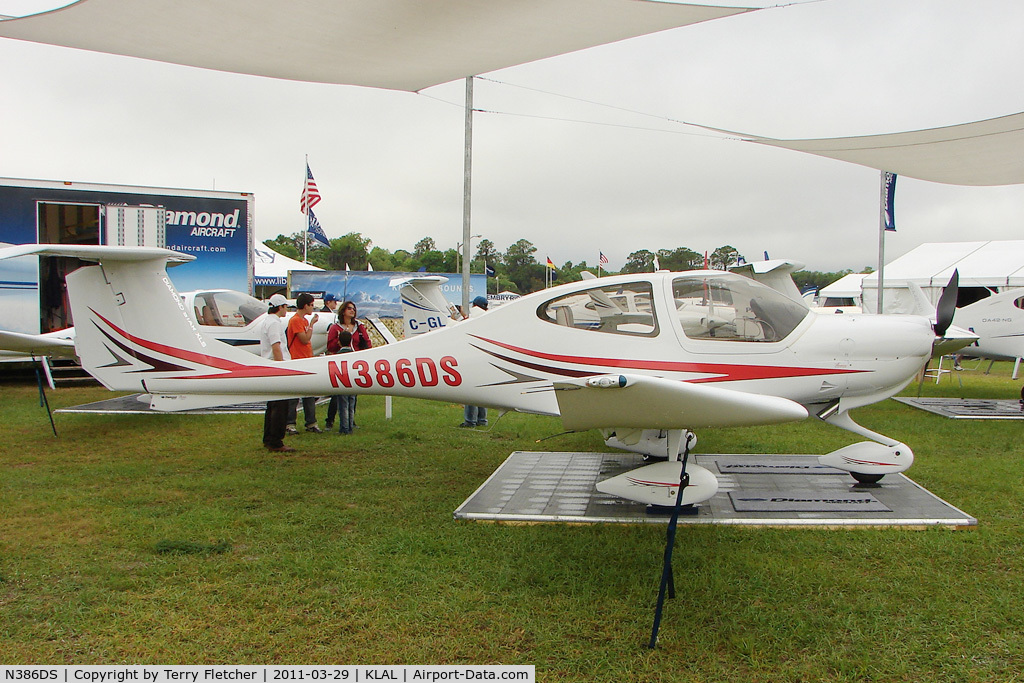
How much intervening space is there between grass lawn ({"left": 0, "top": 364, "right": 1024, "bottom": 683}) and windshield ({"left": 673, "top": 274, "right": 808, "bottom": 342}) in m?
1.60

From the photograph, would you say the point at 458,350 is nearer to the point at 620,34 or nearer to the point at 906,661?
the point at 906,661

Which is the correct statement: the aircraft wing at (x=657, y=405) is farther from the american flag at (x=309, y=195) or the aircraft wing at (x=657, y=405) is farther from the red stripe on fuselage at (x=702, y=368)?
the american flag at (x=309, y=195)

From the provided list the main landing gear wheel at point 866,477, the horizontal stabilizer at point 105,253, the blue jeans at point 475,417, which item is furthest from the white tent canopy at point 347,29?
the main landing gear wheel at point 866,477

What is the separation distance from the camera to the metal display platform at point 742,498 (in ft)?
17.0

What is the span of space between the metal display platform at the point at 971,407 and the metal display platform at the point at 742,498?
4613mm

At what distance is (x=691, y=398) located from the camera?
3910 mm

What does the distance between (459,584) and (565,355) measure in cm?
217

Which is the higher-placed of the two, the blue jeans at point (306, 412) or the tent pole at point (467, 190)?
the tent pole at point (467, 190)

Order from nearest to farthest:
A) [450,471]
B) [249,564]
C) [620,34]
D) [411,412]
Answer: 1. [249,564]
2. [450,471]
3. [620,34]
4. [411,412]

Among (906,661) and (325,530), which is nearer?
(906,661)

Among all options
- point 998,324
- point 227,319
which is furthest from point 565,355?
point 998,324

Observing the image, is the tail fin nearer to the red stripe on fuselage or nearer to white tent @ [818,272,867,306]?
the red stripe on fuselage

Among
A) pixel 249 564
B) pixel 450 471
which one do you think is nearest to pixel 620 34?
pixel 450 471

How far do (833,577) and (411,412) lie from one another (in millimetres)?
7944
